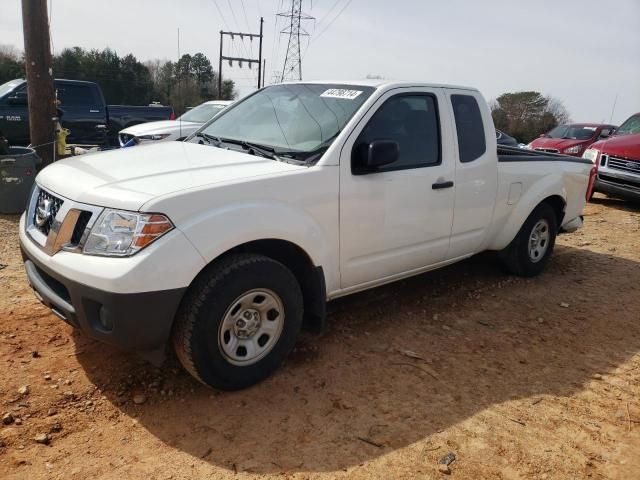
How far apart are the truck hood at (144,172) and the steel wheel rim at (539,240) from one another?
318cm

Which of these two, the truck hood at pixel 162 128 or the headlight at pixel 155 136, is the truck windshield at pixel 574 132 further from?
the headlight at pixel 155 136

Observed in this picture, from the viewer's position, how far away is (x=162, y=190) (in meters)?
2.65

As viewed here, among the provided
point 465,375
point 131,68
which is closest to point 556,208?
point 465,375

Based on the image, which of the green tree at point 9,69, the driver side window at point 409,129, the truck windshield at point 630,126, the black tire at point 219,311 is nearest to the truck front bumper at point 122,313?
the black tire at point 219,311

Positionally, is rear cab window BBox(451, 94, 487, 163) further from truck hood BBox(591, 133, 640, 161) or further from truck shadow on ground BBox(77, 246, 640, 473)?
truck hood BBox(591, 133, 640, 161)

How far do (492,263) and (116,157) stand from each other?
403 centimetres

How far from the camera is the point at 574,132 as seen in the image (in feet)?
47.8

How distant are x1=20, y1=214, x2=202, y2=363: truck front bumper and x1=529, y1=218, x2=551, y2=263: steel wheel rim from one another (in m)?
3.95

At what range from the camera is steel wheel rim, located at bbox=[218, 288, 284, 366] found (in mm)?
2883

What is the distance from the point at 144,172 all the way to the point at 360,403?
6.05 feet

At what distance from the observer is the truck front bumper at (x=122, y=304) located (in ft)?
8.13

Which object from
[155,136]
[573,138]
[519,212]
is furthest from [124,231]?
[573,138]

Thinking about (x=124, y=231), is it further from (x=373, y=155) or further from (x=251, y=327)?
(x=373, y=155)

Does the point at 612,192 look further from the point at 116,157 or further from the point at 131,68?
the point at 131,68
